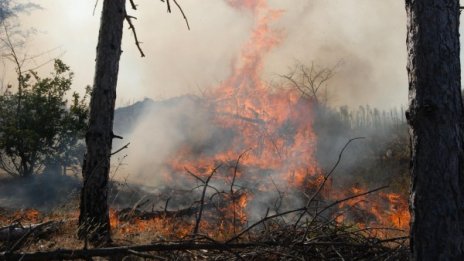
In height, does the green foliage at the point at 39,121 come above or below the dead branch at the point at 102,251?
above

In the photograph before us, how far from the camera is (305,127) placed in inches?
1222

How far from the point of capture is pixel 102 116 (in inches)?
228

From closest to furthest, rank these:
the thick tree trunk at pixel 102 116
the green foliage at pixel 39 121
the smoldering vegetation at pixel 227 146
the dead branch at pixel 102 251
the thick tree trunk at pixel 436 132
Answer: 1. the thick tree trunk at pixel 436 132
2. the dead branch at pixel 102 251
3. the thick tree trunk at pixel 102 116
4. the green foliage at pixel 39 121
5. the smoldering vegetation at pixel 227 146

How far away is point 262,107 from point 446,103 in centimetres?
2964

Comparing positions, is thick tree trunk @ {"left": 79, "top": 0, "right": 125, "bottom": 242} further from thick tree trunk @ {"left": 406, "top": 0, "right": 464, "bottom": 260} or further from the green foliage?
the green foliage

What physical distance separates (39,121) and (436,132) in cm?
1784

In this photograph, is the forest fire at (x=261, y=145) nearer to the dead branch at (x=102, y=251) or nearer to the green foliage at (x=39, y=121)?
the green foliage at (x=39, y=121)

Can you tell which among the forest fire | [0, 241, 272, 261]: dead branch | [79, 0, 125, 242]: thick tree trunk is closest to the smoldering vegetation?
the forest fire

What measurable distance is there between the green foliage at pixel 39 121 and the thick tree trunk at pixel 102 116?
11.4m

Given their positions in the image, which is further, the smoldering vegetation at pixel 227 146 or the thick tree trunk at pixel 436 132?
the smoldering vegetation at pixel 227 146

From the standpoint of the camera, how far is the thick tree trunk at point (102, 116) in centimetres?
563

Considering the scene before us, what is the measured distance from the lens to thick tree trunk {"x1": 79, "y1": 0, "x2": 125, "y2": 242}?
5633 mm

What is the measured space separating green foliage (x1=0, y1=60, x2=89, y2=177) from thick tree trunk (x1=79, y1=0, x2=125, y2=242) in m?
11.4

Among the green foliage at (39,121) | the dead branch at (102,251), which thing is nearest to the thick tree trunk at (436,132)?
the dead branch at (102,251)
